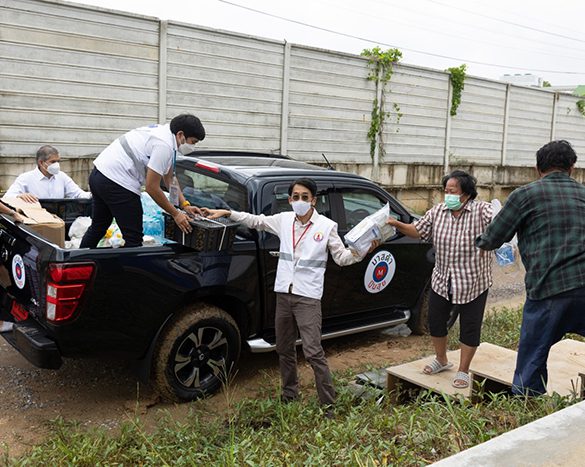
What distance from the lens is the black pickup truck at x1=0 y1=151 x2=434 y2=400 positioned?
12.8ft

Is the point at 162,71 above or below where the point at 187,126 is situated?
above

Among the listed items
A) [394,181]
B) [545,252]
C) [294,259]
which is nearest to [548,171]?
[545,252]

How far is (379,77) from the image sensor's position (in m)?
12.4

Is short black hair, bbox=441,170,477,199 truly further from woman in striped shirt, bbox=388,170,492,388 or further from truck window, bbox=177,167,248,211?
truck window, bbox=177,167,248,211

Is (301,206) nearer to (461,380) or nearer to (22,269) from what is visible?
(461,380)

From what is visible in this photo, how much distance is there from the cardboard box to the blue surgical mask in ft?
9.65

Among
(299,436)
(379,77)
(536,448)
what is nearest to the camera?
(536,448)

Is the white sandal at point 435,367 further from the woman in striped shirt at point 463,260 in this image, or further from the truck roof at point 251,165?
the truck roof at point 251,165

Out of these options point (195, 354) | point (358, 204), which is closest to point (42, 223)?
point (195, 354)

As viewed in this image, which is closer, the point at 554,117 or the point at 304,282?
the point at 304,282

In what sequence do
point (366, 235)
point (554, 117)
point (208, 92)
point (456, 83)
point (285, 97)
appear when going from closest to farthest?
point (366, 235), point (208, 92), point (285, 97), point (456, 83), point (554, 117)

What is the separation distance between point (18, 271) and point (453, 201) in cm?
314

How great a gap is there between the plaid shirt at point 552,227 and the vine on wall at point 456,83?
10824 mm

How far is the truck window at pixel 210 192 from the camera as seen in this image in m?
4.93
